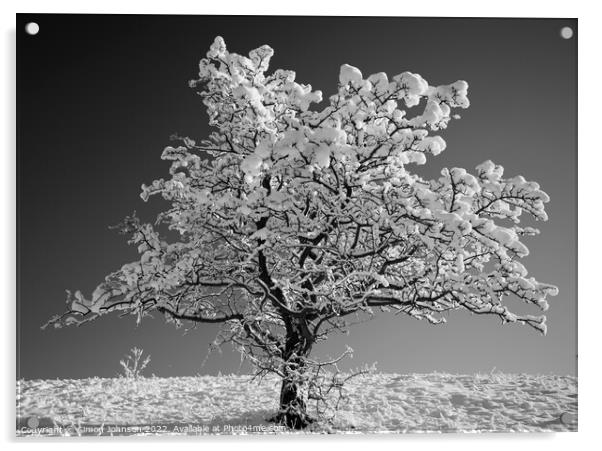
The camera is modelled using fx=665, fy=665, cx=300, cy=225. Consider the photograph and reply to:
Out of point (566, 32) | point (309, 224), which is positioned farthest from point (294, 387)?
point (566, 32)

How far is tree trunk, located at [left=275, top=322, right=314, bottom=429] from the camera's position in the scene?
6.33 metres

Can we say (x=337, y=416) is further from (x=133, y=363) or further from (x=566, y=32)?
(x=566, y=32)

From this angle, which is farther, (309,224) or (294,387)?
(294,387)

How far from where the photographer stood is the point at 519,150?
6.40m

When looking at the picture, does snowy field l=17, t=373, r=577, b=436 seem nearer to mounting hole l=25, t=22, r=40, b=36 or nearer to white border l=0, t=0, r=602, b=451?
white border l=0, t=0, r=602, b=451

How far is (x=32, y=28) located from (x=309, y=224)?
3.23 m
